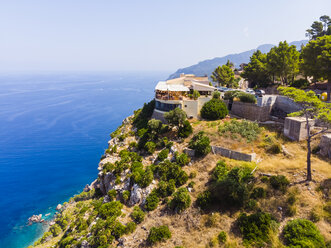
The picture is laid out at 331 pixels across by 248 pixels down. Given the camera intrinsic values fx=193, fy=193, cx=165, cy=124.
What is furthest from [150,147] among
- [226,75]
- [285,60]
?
[226,75]

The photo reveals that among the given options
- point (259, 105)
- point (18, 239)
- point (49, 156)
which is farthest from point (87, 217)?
point (49, 156)

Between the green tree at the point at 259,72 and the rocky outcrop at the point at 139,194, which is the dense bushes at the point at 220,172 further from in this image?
the green tree at the point at 259,72

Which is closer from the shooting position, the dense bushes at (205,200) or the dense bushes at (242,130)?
the dense bushes at (205,200)

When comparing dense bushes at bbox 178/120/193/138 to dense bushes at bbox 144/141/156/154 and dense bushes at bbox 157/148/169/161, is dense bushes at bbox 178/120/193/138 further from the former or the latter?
dense bushes at bbox 144/141/156/154

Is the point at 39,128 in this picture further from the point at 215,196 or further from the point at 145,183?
the point at 215,196

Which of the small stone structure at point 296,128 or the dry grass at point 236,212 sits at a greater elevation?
the small stone structure at point 296,128

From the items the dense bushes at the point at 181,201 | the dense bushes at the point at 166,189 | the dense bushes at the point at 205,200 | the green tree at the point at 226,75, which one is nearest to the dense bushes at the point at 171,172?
the dense bushes at the point at 166,189

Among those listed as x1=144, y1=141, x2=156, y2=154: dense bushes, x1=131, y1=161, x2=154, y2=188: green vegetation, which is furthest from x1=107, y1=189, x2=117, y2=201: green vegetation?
x1=144, y1=141, x2=156, y2=154: dense bushes

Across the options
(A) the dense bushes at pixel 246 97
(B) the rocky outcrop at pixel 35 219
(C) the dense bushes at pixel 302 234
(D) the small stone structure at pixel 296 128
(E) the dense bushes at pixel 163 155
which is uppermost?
(A) the dense bushes at pixel 246 97
